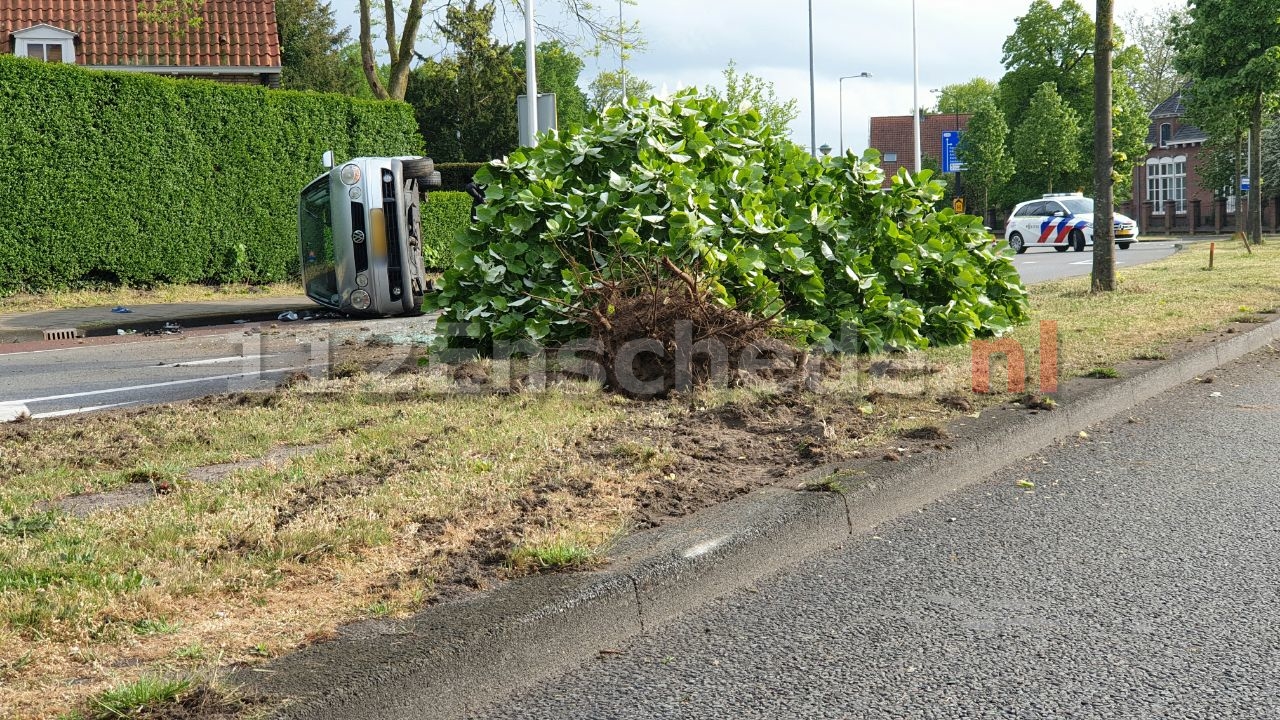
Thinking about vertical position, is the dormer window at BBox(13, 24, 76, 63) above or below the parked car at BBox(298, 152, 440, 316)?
above

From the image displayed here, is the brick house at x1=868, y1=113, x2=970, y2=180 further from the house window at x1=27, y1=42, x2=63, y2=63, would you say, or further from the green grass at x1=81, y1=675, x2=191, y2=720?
the green grass at x1=81, y1=675, x2=191, y2=720

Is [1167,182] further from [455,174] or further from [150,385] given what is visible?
[150,385]

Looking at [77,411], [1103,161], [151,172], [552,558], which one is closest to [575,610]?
[552,558]

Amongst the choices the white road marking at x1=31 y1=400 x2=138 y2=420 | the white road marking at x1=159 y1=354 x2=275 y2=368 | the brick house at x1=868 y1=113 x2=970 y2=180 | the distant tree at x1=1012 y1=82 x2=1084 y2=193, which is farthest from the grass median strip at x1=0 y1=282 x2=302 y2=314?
the brick house at x1=868 y1=113 x2=970 y2=180

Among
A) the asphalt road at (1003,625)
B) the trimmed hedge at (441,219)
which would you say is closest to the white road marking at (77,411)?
the asphalt road at (1003,625)

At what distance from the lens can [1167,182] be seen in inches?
2968

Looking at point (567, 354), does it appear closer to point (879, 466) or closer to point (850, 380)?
point (850, 380)

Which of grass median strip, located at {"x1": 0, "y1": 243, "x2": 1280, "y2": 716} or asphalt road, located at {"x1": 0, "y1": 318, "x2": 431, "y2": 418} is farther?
asphalt road, located at {"x1": 0, "y1": 318, "x2": 431, "y2": 418}

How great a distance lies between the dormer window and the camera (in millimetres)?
29078

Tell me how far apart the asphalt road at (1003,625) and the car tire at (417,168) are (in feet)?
38.4

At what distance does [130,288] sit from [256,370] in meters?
9.26

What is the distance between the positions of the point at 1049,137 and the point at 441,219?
4417cm

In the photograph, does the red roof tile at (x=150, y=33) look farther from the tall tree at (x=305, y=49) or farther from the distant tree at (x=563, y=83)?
the distant tree at (x=563, y=83)

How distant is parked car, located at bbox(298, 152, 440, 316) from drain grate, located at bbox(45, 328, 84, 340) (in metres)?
3.13
